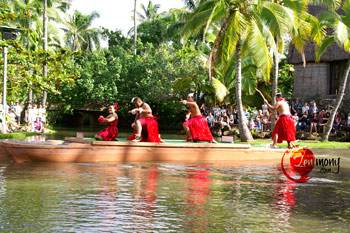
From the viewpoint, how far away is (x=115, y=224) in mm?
6398

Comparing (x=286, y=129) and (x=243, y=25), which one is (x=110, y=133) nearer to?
(x=286, y=129)

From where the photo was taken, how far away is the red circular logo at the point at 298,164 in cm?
1116

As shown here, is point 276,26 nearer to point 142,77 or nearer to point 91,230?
point 91,230

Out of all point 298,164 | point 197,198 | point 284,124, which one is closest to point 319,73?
point 284,124

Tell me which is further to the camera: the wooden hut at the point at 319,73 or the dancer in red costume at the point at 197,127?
the wooden hut at the point at 319,73

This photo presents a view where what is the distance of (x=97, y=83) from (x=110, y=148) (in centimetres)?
2407

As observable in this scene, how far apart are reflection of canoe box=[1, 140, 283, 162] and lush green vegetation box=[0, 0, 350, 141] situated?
15.3ft

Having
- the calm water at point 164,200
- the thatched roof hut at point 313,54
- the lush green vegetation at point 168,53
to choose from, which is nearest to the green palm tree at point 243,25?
the lush green vegetation at point 168,53

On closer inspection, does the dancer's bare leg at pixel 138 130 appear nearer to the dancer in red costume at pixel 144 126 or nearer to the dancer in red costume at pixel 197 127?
the dancer in red costume at pixel 144 126

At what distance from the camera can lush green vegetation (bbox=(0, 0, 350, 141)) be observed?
18.3 m

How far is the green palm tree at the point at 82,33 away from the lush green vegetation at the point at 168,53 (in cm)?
8

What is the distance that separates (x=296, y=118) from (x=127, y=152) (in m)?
12.8

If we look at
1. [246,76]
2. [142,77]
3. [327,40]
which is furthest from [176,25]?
[327,40]

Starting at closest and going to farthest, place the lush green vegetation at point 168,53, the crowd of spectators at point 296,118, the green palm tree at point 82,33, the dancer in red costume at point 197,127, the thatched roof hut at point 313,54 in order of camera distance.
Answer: the dancer in red costume at point 197,127, the lush green vegetation at point 168,53, the crowd of spectators at point 296,118, the thatched roof hut at point 313,54, the green palm tree at point 82,33
